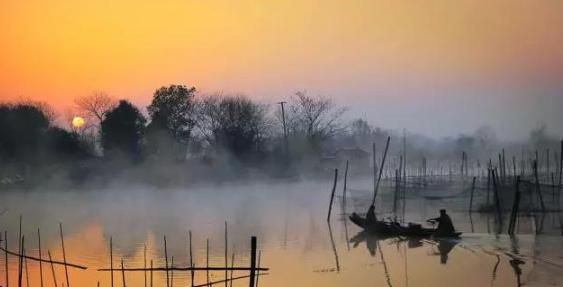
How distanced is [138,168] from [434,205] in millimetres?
21337

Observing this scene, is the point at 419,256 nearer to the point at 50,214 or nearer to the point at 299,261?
the point at 299,261

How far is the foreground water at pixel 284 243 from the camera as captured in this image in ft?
49.8

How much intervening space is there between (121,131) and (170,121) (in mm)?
4588

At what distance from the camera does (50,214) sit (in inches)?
1236

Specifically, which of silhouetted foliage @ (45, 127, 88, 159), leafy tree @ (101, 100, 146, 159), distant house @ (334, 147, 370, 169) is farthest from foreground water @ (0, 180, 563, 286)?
distant house @ (334, 147, 370, 169)

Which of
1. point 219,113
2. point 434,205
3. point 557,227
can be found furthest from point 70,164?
point 557,227

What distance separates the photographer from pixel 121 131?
1634 inches

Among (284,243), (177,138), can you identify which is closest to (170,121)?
(177,138)

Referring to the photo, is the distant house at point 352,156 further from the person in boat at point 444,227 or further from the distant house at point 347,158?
the person in boat at point 444,227

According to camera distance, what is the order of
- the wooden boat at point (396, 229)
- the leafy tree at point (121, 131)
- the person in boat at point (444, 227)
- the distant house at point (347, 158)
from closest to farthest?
Result: the person in boat at point (444, 227), the wooden boat at point (396, 229), the leafy tree at point (121, 131), the distant house at point (347, 158)

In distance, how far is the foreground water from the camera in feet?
49.8

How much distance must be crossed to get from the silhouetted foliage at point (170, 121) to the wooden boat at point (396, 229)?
24135 millimetres

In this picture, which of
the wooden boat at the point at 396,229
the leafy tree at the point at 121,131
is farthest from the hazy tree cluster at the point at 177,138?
the wooden boat at the point at 396,229

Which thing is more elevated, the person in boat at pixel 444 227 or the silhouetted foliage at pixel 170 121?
the silhouetted foliage at pixel 170 121
